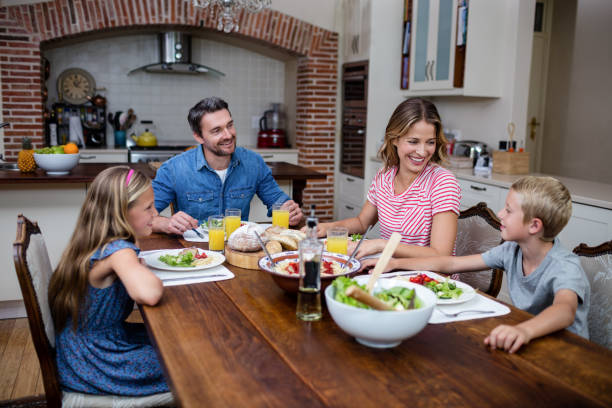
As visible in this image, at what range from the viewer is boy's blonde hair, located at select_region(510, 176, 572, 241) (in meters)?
1.48

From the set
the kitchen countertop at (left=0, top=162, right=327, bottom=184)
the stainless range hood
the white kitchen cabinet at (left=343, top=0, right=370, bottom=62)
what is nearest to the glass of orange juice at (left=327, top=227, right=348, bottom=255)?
the kitchen countertop at (left=0, top=162, right=327, bottom=184)

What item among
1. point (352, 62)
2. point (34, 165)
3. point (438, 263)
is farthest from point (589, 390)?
point (352, 62)

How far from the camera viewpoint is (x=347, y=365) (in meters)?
1.11

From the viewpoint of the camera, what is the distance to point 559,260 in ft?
4.88

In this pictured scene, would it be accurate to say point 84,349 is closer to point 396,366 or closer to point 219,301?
point 219,301

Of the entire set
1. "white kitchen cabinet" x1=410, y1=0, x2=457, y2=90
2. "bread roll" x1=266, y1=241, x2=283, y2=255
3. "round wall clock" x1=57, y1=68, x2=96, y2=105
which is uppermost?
"white kitchen cabinet" x1=410, y1=0, x2=457, y2=90

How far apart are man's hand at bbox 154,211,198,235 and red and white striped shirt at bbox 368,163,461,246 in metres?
0.78

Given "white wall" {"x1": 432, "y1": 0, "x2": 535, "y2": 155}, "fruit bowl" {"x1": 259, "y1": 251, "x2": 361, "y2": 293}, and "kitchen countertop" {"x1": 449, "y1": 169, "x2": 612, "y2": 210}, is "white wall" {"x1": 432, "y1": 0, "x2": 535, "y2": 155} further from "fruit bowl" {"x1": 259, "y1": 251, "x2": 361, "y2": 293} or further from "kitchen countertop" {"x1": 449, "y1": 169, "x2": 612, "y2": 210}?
"fruit bowl" {"x1": 259, "y1": 251, "x2": 361, "y2": 293}

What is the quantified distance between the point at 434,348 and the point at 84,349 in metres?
0.98

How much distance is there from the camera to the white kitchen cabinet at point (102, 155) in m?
5.21

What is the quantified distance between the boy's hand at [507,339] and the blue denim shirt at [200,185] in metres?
1.45

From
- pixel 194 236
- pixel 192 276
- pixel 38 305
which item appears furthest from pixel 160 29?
pixel 38 305

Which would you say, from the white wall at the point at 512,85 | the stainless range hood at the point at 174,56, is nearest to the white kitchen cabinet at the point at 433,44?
the white wall at the point at 512,85

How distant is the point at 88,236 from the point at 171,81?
16.1ft
